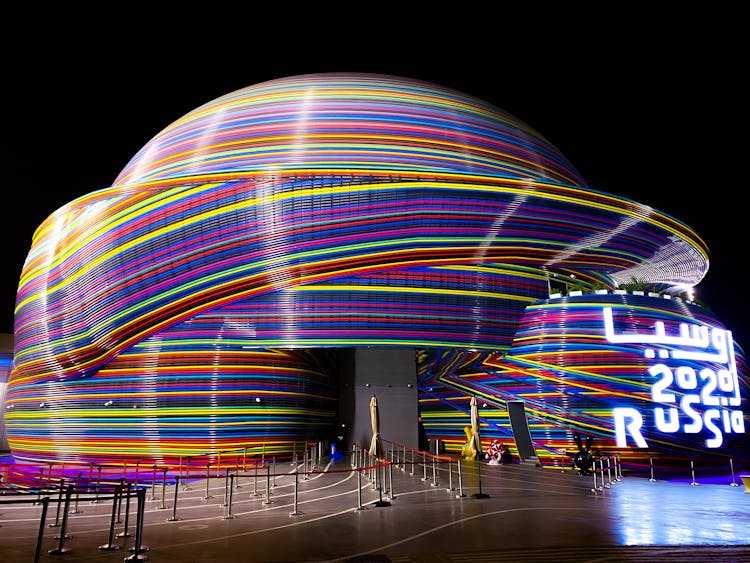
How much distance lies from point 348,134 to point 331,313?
787 cm

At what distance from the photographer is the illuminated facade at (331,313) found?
19422 millimetres

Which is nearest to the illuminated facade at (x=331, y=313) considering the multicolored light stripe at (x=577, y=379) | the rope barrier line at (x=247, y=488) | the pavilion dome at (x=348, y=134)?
the multicolored light stripe at (x=577, y=379)

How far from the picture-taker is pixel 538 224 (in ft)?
68.0

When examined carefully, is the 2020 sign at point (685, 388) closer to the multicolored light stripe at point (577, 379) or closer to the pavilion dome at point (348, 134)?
the multicolored light stripe at point (577, 379)

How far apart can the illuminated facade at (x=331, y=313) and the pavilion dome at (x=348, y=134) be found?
419mm

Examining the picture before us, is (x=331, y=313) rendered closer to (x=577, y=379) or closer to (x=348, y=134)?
(x=348, y=134)

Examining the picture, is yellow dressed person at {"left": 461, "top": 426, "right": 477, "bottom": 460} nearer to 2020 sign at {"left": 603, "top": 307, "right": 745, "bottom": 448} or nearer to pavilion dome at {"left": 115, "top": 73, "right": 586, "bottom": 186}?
2020 sign at {"left": 603, "top": 307, "right": 745, "bottom": 448}

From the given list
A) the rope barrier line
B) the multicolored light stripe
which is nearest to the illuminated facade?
the multicolored light stripe

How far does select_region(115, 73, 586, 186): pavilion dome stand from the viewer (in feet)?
74.2

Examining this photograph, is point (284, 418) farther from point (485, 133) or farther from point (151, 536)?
point (485, 133)

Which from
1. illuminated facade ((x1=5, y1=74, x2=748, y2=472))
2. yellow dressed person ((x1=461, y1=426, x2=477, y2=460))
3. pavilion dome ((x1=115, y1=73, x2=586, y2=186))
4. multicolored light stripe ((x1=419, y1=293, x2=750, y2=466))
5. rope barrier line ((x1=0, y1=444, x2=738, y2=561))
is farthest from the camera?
pavilion dome ((x1=115, y1=73, x2=586, y2=186))

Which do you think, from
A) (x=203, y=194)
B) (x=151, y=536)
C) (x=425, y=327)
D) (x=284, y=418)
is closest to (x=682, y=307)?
(x=425, y=327)

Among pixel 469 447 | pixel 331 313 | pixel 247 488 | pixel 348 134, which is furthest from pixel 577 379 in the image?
pixel 348 134

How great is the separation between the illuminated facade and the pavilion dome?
1.37 feet
